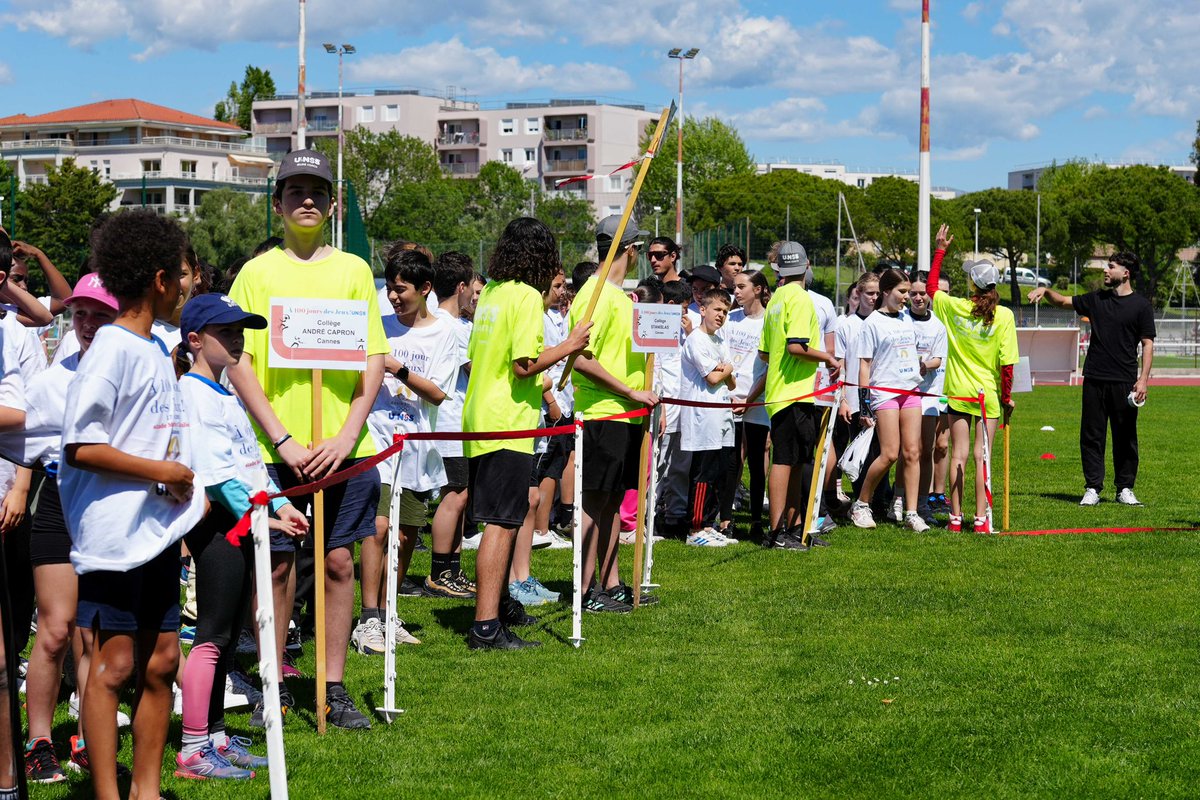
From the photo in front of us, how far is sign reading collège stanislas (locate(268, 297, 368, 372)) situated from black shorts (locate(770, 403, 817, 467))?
17.6 ft

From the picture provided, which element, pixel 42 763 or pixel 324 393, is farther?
pixel 324 393

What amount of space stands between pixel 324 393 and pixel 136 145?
108 metres

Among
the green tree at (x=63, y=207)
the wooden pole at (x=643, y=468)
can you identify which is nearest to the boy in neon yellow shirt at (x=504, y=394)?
the wooden pole at (x=643, y=468)

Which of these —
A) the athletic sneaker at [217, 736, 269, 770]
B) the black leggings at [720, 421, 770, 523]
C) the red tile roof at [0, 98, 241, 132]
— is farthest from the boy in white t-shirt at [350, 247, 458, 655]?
the red tile roof at [0, 98, 241, 132]

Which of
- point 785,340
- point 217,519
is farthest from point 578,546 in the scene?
point 785,340

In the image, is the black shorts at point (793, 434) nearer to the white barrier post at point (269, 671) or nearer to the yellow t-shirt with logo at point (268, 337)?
the yellow t-shirt with logo at point (268, 337)

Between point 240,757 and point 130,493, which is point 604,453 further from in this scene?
point 130,493

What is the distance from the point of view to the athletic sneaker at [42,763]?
5156 millimetres

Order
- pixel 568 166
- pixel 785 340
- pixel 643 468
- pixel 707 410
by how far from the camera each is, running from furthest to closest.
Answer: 1. pixel 568 166
2. pixel 707 410
3. pixel 785 340
4. pixel 643 468

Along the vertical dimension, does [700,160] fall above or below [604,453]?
above

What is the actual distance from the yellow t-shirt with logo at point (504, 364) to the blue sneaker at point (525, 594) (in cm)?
181

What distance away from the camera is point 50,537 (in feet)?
16.5

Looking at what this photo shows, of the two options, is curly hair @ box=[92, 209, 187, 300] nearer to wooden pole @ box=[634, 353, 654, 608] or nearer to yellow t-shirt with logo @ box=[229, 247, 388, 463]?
yellow t-shirt with logo @ box=[229, 247, 388, 463]

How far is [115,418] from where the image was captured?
13.7 feet
